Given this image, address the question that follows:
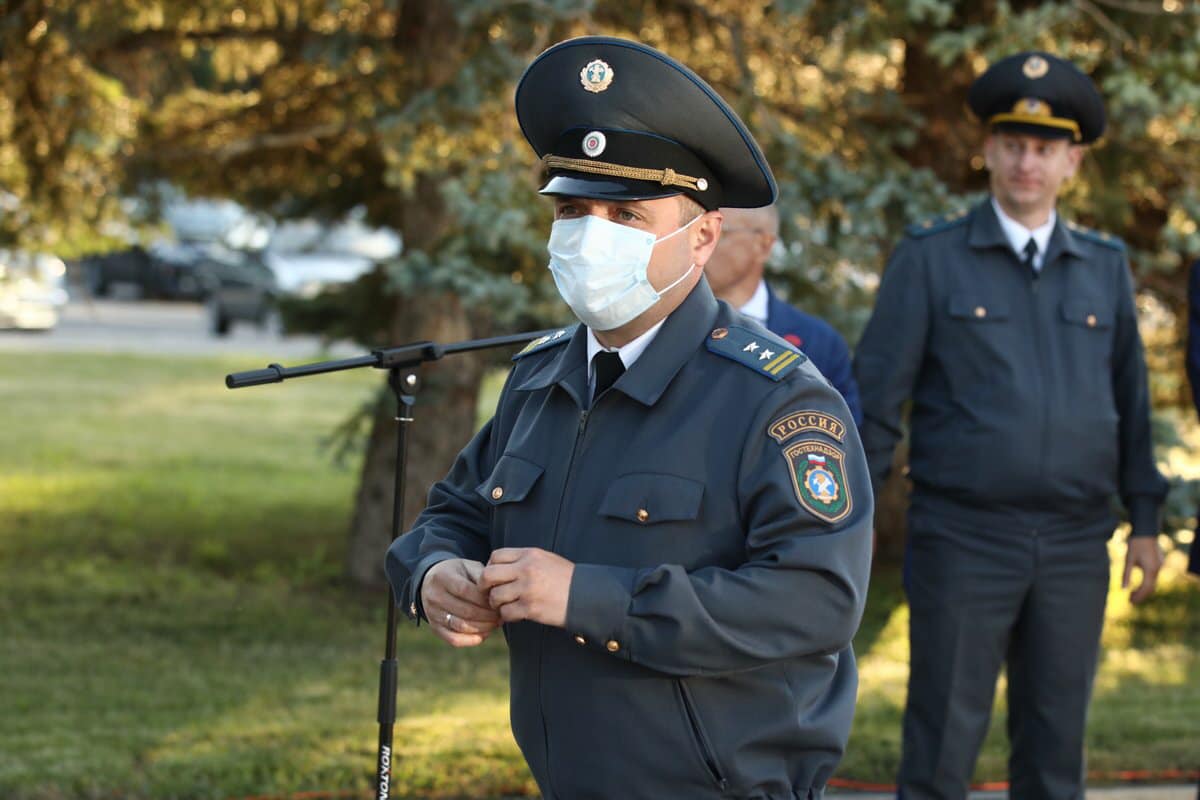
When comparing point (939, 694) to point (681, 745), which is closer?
point (681, 745)

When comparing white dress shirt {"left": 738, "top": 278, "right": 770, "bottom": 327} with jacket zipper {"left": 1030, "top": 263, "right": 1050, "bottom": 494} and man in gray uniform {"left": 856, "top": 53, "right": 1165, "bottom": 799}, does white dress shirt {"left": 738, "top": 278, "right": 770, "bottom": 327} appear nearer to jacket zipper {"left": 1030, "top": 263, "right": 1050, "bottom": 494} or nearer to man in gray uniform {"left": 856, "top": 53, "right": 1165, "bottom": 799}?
man in gray uniform {"left": 856, "top": 53, "right": 1165, "bottom": 799}

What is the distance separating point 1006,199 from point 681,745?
272 centimetres

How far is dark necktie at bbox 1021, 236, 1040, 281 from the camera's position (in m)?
4.61

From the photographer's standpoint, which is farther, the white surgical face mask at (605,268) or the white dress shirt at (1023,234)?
the white dress shirt at (1023,234)

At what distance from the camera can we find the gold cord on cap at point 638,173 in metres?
2.49

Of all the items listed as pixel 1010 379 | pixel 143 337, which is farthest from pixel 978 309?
pixel 143 337

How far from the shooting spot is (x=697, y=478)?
241cm

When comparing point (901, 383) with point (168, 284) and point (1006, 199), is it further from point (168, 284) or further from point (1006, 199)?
point (168, 284)

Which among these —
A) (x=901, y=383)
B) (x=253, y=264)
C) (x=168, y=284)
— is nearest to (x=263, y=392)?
(x=253, y=264)

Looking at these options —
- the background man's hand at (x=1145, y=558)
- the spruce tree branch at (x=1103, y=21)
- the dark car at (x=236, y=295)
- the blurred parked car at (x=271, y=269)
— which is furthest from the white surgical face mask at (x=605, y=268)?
the dark car at (x=236, y=295)

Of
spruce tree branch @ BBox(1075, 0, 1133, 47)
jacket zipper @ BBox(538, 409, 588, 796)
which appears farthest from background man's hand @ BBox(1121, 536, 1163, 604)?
spruce tree branch @ BBox(1075, 0, 1133, 47)

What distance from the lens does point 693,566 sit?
A: 95.4 inches

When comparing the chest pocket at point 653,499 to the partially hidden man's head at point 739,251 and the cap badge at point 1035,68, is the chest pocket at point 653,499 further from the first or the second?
the cap badge at point 1035,68

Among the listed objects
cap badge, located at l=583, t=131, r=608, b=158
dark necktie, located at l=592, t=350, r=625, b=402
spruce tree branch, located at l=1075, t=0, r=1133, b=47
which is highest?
spruce tree branch, located at l=1075, t=0, r=1133, b=47
